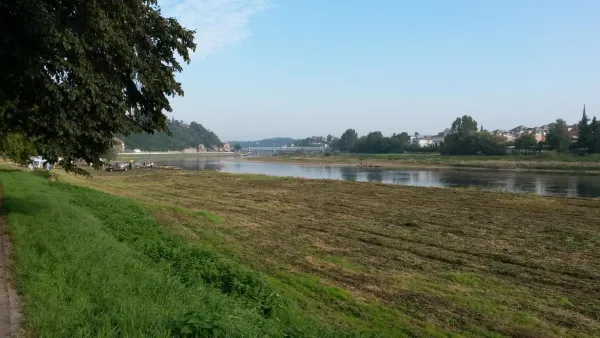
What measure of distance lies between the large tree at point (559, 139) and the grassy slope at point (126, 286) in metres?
102

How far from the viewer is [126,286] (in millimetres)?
5914

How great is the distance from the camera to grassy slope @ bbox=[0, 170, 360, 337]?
449 cm

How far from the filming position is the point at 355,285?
33.6 feet

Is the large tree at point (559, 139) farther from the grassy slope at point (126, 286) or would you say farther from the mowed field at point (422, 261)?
the grassy slope at point (126, 286)

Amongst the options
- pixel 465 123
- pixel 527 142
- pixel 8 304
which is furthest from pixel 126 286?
pixel 465 123

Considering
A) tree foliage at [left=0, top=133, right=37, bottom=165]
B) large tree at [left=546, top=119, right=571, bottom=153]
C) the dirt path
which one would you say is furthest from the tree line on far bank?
the dirt path

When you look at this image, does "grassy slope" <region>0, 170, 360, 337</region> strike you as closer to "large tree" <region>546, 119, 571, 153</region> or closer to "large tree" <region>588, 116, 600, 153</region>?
"large tree" <region>588, 116, 600, 153</region>

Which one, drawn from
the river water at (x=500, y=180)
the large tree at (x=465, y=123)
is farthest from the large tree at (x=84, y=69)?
the large tree at (x=465, y=123)

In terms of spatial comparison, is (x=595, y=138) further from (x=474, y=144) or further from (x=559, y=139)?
(x=474, y=144)

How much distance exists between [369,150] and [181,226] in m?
157

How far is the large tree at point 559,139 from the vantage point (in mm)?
95812

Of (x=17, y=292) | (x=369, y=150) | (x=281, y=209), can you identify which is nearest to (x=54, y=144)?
(x=17, y=292)

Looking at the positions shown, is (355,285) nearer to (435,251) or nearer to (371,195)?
(435,251)

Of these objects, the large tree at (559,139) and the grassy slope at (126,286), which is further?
the large tree at (559,139)
